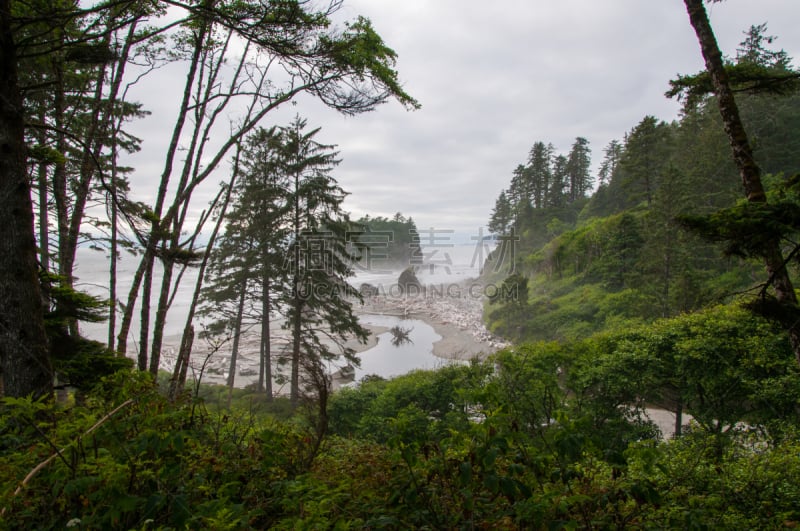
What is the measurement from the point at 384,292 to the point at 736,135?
38648mm

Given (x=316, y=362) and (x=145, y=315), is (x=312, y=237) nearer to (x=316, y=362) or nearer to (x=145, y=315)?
(x=145, y=315)

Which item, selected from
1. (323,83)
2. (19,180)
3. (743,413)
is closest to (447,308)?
(743,413)

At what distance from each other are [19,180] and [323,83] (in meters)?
4.03

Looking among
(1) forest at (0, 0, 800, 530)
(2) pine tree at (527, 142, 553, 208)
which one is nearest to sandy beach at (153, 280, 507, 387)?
(1) forest at (0, 0, 800, 530)

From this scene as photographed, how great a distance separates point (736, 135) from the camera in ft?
13.4

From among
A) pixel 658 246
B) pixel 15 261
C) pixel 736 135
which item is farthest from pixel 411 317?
pixel 15 261

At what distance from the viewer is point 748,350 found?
274 inches

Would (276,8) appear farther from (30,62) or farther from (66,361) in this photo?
(30,62)

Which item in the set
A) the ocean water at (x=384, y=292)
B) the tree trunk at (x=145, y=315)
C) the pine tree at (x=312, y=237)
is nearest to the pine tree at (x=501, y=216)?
the ocean water at (x=384, y=292)

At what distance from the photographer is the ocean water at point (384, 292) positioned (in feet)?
62.8

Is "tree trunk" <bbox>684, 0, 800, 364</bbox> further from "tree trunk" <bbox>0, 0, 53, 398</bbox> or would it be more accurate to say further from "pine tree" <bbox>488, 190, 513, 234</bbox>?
"pine tree" <bbox>488, 190, 513, 234</bbox>

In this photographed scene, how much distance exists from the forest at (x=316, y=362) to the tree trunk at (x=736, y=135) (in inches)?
1.1

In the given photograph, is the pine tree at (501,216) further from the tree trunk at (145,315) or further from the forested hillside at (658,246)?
the tree trunk at (145,315)

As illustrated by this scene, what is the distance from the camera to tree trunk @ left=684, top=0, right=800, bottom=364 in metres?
3.66
